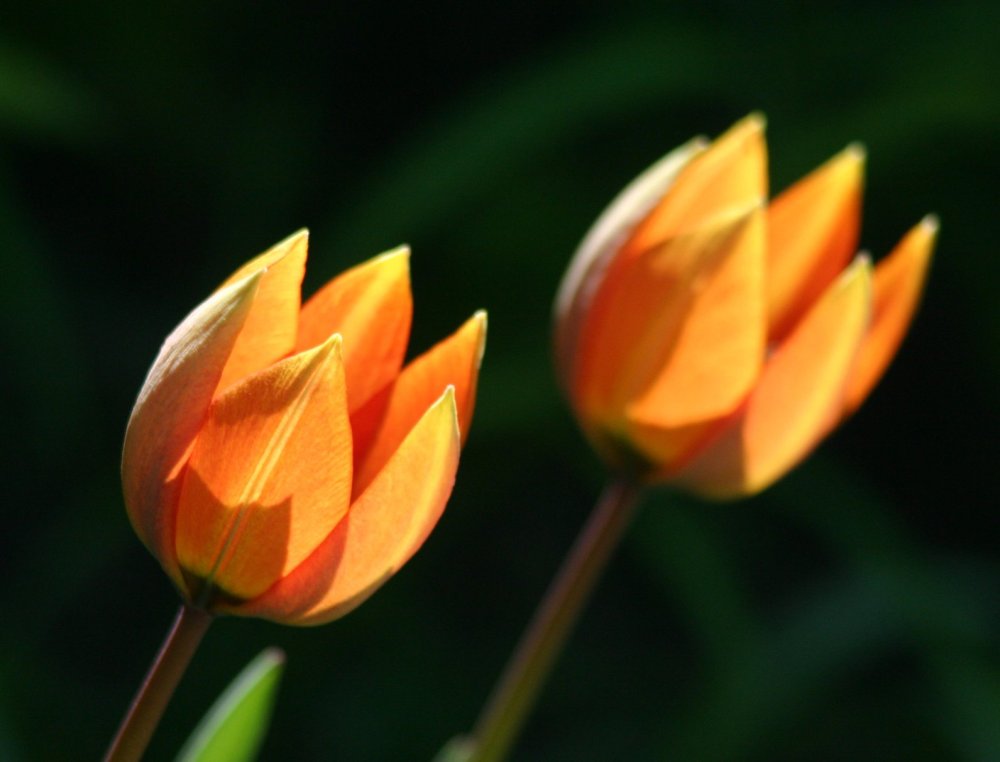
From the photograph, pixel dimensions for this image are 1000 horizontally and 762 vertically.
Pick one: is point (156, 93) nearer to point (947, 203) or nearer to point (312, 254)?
point (312, 254)

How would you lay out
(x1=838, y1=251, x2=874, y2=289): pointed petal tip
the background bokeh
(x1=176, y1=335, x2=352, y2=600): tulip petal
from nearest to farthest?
(x1=176, y1=335, x2=352, y2=600): tulip petal
(x1=838, y1=251, x2=874, y2=289): pointed petal tip
the background bokeh

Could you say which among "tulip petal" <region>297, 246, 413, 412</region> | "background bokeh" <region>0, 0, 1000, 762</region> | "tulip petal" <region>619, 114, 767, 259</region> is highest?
"tulip petal" <region>297, 246, 413, 412</region>

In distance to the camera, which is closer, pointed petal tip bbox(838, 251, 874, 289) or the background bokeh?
pointed petal tip bbox(838, 251, 874, 289)

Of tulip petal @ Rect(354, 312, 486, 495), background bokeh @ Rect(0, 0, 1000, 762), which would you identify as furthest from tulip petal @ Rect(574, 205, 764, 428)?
background bokeh @ Rect(0, 0, 1000, 762)

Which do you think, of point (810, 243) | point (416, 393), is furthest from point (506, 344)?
point (416, 393)

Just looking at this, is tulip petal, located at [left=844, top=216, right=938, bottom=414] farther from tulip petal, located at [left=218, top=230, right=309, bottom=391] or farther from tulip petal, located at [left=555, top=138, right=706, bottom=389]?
tulip petal, located at [left=218, top=230, right=309, bottom=391]

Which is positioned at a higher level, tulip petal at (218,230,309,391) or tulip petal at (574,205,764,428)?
tulip petal at (218,230,309,391)

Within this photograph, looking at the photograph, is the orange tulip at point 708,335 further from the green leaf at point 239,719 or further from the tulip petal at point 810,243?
the green leaf at point 239,719

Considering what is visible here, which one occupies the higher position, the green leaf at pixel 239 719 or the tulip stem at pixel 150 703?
the tulip stem at pixel 150 703

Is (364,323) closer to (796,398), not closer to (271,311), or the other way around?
(271,311)

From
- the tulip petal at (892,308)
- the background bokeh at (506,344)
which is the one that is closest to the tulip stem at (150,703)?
the tulip petal at (892,308)

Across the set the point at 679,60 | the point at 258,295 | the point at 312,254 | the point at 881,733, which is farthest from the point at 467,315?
the point at 258,295
